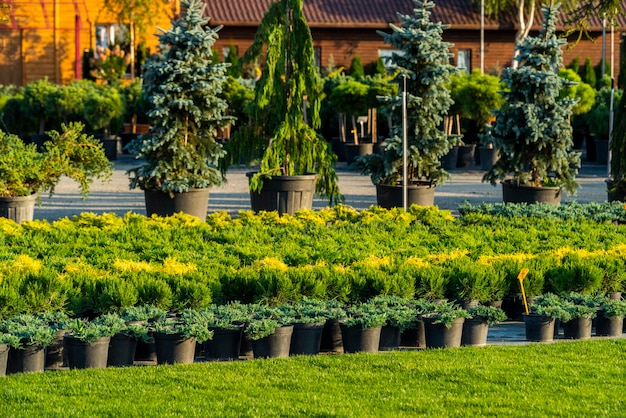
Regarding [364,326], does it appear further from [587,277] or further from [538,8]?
[538,8]

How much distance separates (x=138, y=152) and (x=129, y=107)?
13881 millimetres

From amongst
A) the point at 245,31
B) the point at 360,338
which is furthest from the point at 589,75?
the point at 360,338

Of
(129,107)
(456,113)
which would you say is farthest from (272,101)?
(129,107)

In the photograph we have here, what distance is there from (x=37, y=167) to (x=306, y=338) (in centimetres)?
721

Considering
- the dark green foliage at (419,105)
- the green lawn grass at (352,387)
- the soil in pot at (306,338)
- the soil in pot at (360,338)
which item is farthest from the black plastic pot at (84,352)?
the dark green foliage at (419,105)

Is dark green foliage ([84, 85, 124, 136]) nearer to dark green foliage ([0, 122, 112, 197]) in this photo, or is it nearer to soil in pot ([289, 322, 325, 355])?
dark green foliage ([0, 122, 112, 197])

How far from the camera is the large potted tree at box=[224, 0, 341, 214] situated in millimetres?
16578

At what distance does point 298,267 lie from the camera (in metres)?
11.0

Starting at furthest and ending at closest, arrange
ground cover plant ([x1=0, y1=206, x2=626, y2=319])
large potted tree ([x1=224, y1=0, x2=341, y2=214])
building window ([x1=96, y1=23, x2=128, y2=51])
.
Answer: building window ([x1=96, y1=23, x2=128, y2=51]) < large potted tree ([x1=224, y1=0, x2=341, y2=214]) < ground cover plant ([x1=0, y1=206, x2=626, y2=319])

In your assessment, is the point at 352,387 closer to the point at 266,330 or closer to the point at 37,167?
the point at 266,330

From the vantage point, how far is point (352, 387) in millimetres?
7844

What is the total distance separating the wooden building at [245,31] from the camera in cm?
3653

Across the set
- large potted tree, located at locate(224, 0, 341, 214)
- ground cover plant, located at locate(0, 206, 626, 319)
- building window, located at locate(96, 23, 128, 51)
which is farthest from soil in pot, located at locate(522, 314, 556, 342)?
building window, located at locate(96, 23, 128, 51)

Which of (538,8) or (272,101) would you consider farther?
(538,8)
